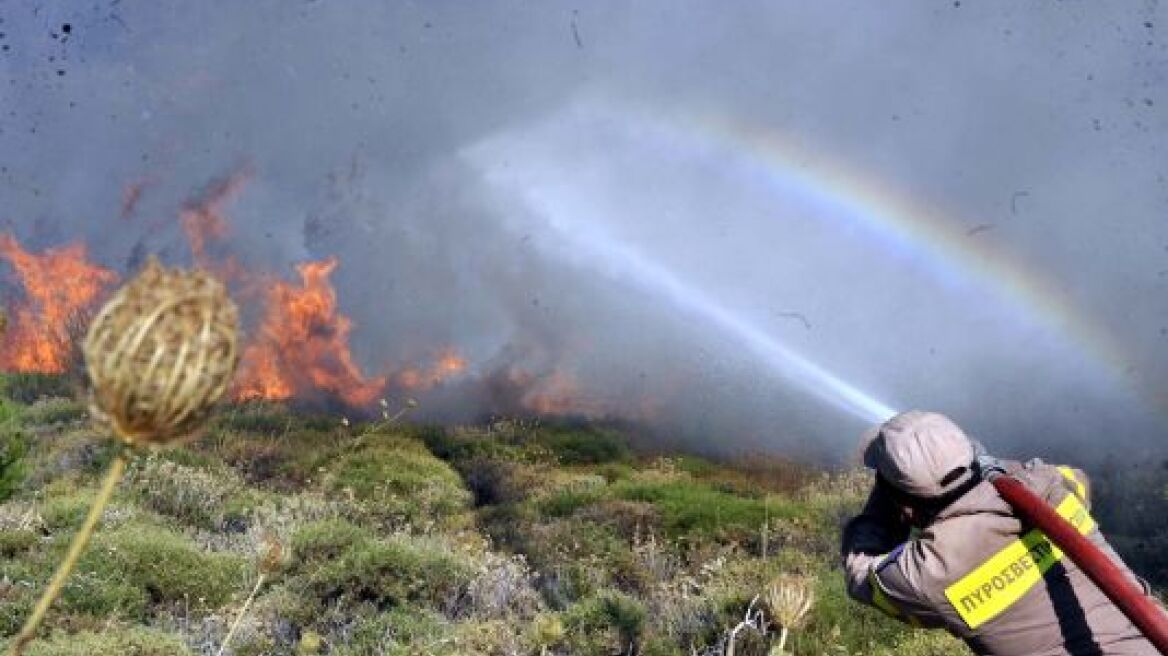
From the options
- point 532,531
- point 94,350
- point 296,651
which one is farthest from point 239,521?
point 94,350

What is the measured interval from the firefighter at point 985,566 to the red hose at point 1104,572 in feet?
0.56

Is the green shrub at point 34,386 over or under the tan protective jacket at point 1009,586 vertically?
over

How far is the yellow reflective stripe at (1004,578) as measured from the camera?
2.85 m

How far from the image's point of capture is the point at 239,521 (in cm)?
1123

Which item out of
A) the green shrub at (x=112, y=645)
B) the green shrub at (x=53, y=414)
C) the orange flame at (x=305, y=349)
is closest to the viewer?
the green shrub at (x=112, y=645)

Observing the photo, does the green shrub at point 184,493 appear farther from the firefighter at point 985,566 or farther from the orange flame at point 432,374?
the orange flame at point 432,374

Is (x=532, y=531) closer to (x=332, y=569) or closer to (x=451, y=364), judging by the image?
(x=332, y=569)

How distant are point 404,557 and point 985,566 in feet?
20.4

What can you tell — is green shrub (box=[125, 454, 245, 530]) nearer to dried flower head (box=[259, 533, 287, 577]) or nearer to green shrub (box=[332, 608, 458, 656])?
green shrub (box=[332, 608, 458, 656])

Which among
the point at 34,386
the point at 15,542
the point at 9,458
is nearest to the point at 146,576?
the point at 15,542

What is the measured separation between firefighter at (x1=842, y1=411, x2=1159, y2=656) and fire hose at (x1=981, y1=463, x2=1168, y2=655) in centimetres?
13

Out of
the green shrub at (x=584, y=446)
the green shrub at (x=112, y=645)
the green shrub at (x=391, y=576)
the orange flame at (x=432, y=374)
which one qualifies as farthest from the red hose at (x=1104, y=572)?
the orange flame at (x=432, y=374)

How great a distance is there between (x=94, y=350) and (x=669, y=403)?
33886 millimetres

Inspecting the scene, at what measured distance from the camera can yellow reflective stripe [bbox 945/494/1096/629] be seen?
285cm
